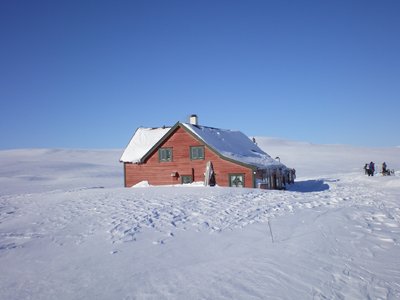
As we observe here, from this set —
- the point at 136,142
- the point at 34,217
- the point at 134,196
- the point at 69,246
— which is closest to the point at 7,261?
the point at 69,246

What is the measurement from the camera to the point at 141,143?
111 feet

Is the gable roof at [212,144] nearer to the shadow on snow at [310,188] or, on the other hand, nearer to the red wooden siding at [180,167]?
the red wooden siding at [180,167]

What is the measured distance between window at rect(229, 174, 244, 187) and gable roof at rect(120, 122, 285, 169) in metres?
1.01

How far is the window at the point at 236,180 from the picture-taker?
1083 inches

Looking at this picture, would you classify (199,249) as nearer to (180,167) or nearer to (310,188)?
(180,167)

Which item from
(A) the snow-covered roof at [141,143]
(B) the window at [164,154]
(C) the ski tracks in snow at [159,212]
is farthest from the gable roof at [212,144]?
(C) the ski tracks in snow at [159,212]

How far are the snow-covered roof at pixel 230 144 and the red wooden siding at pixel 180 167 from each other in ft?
1.73

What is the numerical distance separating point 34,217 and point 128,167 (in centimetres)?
1932

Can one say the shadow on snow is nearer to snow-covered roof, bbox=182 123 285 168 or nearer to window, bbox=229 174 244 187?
snow-covered roof, bbox=182 123 285 168

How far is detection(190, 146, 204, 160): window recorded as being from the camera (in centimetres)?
2888

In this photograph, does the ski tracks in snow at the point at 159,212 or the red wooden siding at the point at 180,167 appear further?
the red wooden siding at the point at 180,167

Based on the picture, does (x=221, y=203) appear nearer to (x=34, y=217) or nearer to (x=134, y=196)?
(x=134, y=196)

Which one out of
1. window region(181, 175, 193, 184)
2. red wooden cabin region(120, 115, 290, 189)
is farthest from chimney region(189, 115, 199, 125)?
window region(181, 175, 193, 184)

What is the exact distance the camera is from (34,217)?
1214cm
